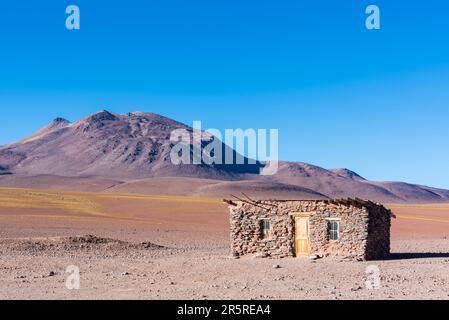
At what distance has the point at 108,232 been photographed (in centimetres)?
4975

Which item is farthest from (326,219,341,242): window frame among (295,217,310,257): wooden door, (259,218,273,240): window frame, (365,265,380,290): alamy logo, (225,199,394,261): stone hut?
(365,265,380,290): alamy logo

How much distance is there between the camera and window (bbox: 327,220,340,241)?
30.4 metres

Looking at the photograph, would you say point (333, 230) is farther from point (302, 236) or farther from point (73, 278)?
point (73, 278)

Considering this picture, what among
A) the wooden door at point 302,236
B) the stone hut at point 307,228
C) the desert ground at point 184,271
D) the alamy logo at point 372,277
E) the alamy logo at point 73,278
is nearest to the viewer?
the desert ground at point 184,271

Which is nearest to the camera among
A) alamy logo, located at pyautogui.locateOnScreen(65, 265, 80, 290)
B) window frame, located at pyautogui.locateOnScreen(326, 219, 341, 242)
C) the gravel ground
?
the gravel ground

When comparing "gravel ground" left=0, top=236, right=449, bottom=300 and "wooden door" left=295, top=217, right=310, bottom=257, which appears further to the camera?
"wooden door" left=295, top=217, right=310, bottom=257

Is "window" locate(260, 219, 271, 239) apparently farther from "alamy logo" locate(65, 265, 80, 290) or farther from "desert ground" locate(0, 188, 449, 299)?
"alamy logo" locate(65, 265, 80, 290)

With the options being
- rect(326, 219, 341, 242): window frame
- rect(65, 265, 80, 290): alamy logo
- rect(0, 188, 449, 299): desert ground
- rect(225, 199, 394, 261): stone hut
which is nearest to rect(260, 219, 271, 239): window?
rect(225, 199, 394, 261): stone hut

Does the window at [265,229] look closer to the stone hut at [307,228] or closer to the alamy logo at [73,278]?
the stone hut at [307,228]

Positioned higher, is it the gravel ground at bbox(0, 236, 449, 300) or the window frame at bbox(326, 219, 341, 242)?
the window frame at bbox(326, 219, 341, 242)

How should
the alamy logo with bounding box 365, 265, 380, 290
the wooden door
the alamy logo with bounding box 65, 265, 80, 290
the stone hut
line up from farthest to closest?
the wooden door < the stone hut < the alamy logo with bounding box 65, 265, 80, 290 < the alamy logo with bounding box 365, 265, 380, 290

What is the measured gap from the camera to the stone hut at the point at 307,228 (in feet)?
98.4

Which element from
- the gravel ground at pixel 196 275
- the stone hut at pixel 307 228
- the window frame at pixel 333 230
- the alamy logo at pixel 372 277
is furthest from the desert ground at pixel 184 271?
the window frame at pixel 333 230
